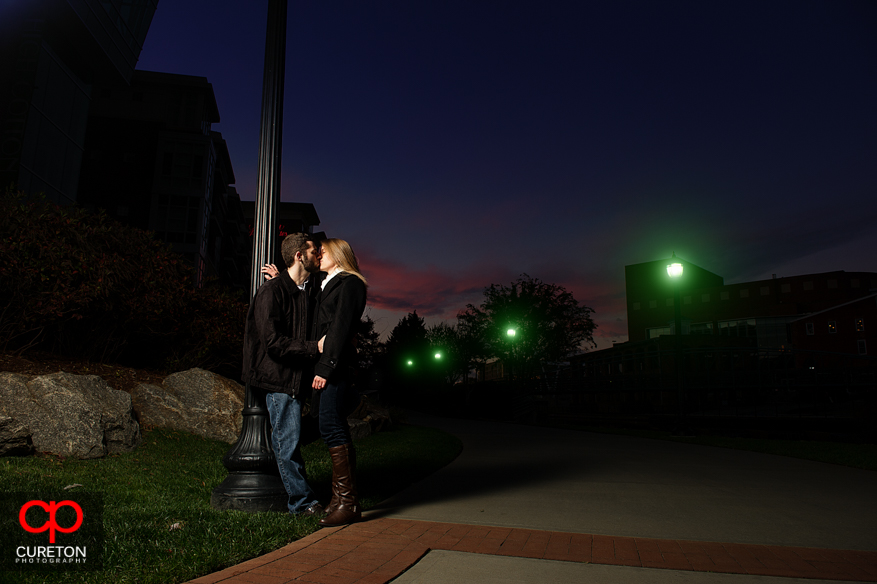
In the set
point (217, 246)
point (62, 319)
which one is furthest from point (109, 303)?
point (217, 246)

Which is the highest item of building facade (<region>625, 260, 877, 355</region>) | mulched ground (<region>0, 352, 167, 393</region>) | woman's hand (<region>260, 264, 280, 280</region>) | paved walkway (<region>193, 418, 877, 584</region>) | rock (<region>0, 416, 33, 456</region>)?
building facade (<region>625, 260, 877, 355</region>)

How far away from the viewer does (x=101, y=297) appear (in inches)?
292

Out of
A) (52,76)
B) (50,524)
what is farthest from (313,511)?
(52,76)

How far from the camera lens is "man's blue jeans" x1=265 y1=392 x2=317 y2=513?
12.9 ft

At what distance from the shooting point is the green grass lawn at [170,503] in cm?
280

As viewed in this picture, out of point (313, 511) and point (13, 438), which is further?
point (13, 438)

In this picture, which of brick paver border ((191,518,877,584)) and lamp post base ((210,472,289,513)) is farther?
lamp post base ((210,472,289,513))

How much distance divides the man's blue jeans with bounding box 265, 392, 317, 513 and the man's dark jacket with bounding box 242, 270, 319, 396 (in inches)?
4.3

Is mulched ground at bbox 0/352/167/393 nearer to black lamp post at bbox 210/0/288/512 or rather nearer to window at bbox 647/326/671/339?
black lamp post at bbox 210/0/288/512

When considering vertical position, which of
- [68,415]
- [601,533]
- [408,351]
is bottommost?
[601,533]

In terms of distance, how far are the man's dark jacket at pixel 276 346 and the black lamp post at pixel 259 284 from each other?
0.32m

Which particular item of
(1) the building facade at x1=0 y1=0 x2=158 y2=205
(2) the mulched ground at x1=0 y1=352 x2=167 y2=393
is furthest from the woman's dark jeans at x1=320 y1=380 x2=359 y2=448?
(1) the building facade at x1=0 y1=0 x2=158 y2=205

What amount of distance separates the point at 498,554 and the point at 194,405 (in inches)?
224

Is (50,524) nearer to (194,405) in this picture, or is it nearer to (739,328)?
(194,405)
